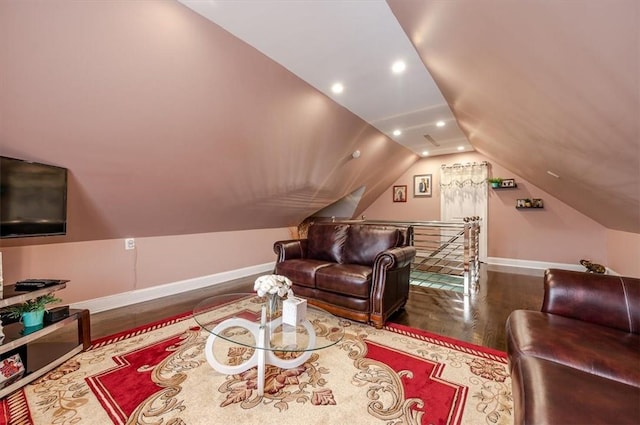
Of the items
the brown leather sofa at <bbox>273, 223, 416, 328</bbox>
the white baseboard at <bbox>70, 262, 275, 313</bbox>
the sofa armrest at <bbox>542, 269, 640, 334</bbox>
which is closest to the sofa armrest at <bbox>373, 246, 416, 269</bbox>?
the brown leather sofa at <bbox>273, 223, 416, 328</bbox>

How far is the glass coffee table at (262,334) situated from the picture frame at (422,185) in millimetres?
5384

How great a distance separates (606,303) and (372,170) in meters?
4.48

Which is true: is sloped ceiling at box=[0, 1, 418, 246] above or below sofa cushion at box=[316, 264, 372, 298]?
above

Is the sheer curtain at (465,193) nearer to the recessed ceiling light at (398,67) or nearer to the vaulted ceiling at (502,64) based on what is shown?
the vaulted ceiling at (502,64)

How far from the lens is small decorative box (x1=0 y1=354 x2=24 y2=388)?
160 cm

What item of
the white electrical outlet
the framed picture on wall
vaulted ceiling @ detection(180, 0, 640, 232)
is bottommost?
the white electrical outlet

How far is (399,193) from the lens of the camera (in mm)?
7000

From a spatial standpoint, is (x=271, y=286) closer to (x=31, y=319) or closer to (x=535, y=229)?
(x=31, y=319)

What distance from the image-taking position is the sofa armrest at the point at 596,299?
4.76 ft

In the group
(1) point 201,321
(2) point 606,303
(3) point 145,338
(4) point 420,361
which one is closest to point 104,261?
(3) point 145,338

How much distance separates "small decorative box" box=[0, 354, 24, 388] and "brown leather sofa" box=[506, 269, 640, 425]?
2.66 meters

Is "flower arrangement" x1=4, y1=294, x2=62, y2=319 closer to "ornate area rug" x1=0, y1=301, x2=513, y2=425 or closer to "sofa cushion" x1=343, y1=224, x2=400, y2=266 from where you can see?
"ornate area rug" x1=0, y1=301, x2=513, y2=425

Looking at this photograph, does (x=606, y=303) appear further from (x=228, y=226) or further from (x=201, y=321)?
(x=228, y=226)

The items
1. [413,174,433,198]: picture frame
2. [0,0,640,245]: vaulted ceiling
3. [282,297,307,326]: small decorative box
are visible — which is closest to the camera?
[0,0,640,245]: vaulted ceiling
